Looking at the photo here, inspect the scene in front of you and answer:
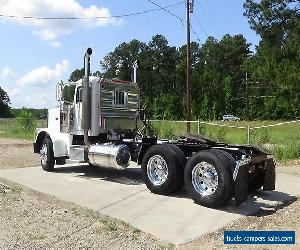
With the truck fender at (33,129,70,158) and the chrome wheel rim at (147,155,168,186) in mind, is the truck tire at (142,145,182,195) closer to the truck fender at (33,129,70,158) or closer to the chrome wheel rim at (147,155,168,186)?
the chrome wheel rim at (147,155,168,186)

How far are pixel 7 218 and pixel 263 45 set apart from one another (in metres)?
18.8

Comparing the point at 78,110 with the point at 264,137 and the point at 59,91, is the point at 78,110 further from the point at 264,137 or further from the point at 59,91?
the point at 264,137

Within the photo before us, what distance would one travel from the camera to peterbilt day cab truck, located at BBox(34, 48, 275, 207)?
25.2 ft

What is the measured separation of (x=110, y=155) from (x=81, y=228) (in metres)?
3.61

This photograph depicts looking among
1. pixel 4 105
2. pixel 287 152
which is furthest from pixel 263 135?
pixel 4 105

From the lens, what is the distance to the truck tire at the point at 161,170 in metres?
8.50

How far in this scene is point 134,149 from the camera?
10.3 meters

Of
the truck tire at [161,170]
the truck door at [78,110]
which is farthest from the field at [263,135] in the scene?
the truck tire at [161,170]

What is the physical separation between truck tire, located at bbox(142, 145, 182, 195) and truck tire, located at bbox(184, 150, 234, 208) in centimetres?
41

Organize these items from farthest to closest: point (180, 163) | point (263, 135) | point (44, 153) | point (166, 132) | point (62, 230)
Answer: point (166, 132)
point (263, 135)
point (44, 153)
point (180, 163)
point (62, 230)

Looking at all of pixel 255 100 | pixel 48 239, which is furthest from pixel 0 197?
pixel 255 100

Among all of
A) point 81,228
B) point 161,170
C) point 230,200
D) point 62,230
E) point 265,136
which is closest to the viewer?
point 62,230

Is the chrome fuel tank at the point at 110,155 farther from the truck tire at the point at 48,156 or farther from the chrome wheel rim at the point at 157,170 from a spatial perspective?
the truck tire at the point at 48,156

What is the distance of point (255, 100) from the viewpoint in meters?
83.5
